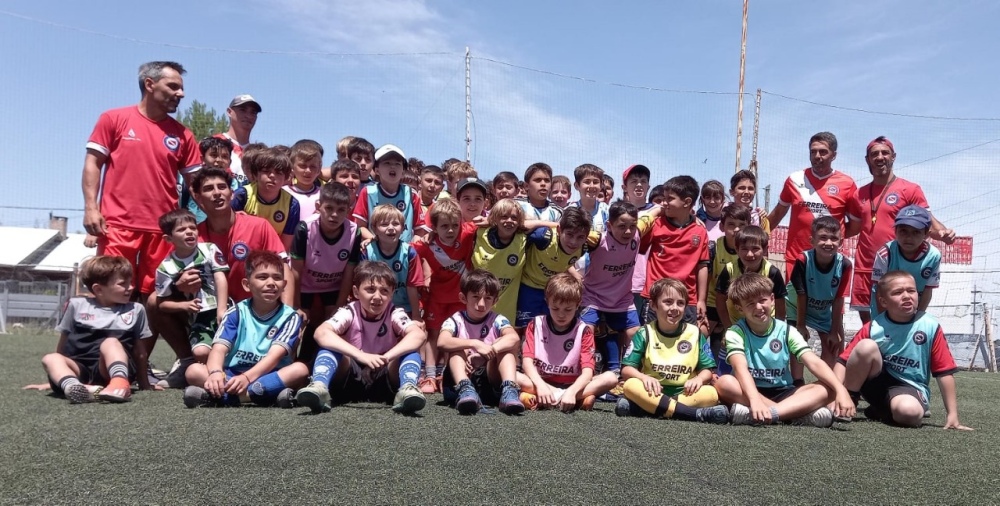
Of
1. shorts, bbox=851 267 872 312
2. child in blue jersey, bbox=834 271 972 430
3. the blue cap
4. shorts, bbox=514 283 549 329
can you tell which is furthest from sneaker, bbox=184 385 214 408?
shorts, bbox=851 267 872 312

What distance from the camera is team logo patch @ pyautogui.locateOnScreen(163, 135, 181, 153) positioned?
491 cm

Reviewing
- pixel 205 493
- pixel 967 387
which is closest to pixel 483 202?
pixel 205 493

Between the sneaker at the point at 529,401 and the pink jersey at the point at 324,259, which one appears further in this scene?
the pink jersey at the point at 324,259

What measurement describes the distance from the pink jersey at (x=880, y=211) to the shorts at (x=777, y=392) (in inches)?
85.4

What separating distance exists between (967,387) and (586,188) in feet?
15.4

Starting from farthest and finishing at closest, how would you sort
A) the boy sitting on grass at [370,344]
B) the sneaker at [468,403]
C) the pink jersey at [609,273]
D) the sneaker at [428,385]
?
the pink jersey at [609,273] → the sneaker at [428,385] → the boy sitting on grass at [370,344] → the sneaker at [468,403]

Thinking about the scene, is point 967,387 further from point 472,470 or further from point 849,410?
point 472,470

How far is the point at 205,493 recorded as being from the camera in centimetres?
216

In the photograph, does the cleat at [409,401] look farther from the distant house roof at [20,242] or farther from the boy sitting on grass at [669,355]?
the distant house roof at [20,242]

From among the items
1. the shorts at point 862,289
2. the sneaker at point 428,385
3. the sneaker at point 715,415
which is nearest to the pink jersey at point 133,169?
the sneaker at point 428,385

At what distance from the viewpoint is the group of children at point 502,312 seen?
4.06 m

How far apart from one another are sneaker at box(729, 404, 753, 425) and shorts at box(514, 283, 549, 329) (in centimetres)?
177

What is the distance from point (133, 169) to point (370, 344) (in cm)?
208

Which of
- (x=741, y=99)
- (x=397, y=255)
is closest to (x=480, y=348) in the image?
(x=397, y=255)
